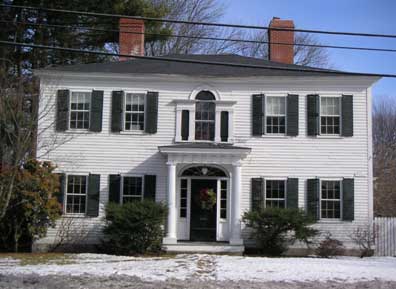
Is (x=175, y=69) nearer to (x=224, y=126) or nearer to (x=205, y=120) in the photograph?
(x=205, y=120)

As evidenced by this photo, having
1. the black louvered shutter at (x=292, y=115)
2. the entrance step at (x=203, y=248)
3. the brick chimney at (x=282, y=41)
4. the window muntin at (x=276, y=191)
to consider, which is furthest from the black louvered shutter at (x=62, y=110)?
the brick chimney at (x=282, y=41)

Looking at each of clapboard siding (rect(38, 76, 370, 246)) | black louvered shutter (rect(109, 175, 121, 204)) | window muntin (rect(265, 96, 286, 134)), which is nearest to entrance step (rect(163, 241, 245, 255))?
clapboard siding (rect(38, 76, 370, 246))

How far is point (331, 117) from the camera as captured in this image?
19266 mm

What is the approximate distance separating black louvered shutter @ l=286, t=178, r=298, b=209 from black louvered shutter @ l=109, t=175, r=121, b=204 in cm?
601

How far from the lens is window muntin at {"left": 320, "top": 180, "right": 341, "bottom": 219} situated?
18828 millimetres

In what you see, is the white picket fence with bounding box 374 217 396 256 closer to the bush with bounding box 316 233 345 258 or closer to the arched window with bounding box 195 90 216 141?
the bush with bounding box 316 233 345 258

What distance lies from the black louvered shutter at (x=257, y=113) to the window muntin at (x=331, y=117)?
218 cm

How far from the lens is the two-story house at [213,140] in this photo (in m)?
18.9

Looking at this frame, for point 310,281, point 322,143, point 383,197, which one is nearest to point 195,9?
point 383,197

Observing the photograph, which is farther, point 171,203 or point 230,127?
point 230,127

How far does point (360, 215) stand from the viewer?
739 inches

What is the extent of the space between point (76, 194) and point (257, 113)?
7.11 m

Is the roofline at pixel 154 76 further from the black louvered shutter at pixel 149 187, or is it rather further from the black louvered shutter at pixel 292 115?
the black louvered shutter at pixel 149 187

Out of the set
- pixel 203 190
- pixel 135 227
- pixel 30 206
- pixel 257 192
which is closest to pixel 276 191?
pixel 257 192
